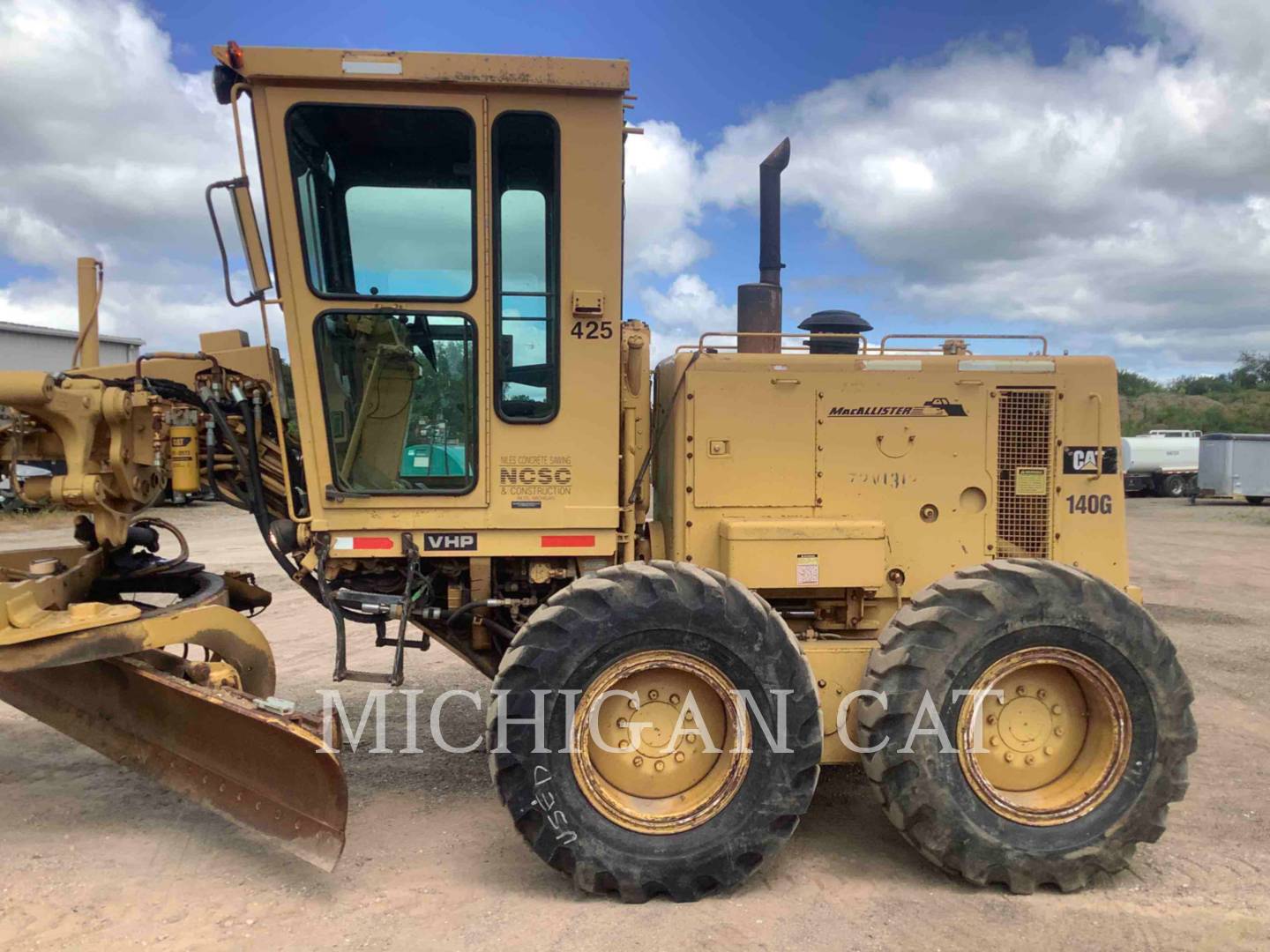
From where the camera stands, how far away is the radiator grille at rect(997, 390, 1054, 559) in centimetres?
421

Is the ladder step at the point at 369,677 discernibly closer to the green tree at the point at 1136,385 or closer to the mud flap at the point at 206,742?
the mud flap at the point at 206,742

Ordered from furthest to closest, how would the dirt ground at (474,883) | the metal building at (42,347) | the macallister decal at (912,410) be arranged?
the metal building at (42,347) → the macallister decal at (912,410) → the dirt ground at (474,883)

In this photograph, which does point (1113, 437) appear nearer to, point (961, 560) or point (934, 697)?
point (961, 560)

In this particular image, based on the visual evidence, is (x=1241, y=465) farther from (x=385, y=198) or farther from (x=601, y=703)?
(x=385, y=198)

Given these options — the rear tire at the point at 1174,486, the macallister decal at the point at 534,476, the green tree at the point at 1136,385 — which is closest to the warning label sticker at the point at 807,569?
the macallister decal at the point at 534,476

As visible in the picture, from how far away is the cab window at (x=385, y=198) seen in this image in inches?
146

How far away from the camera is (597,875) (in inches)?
133

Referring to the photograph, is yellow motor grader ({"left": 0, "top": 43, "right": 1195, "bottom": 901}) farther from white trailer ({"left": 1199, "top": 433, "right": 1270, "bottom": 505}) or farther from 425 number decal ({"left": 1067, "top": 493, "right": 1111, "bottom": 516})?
white trailer ({"left": 1199, "top": 433, "right": 1270, "bottom": 505})

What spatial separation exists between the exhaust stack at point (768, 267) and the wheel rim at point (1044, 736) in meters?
2.12

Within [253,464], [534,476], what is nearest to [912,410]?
[534,476]

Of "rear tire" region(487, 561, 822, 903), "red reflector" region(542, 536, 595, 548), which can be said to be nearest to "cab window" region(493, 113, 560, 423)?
"red reflector" region(542, 536, 595, 548)

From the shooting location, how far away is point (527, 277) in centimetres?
379

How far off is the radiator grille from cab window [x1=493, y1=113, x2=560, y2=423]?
2224 mm

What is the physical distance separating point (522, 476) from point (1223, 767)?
175 inches
